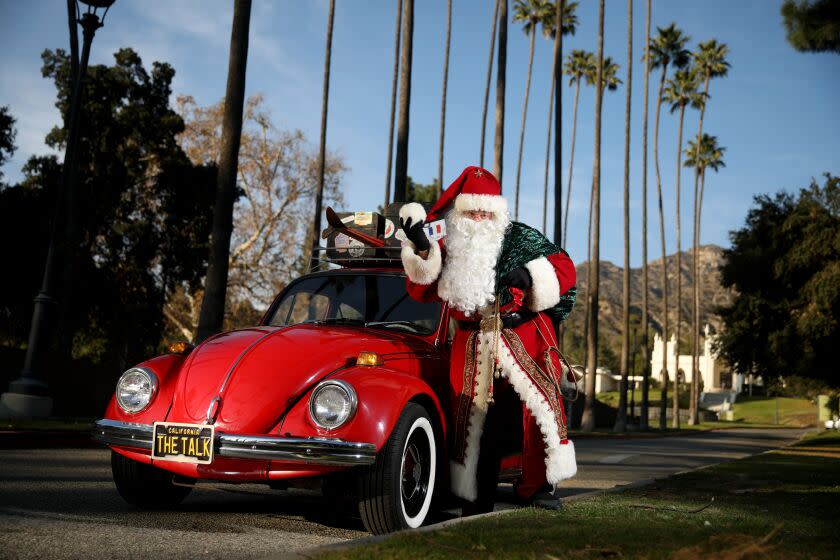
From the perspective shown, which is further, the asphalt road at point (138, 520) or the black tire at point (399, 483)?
the black tire at point (399, 483)

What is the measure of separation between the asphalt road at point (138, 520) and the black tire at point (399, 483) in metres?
0.29

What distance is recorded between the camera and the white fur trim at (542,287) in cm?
642

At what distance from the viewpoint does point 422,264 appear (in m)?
6.42

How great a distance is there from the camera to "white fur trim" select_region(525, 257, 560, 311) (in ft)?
21.1

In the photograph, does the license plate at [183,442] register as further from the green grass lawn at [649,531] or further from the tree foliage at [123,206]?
the tree foliage at [123,206]

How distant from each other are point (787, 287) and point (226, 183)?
2924cm

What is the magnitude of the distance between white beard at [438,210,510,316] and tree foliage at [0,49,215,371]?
23505 mm

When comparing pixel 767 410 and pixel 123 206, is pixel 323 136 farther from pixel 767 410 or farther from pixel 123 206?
pixel 767 410

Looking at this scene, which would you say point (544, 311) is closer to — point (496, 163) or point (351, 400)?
point (351, 400)

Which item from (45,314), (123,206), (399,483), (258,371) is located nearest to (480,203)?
(258,371)

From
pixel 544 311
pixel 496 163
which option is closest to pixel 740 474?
pixel 544 311

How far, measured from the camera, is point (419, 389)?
579cm

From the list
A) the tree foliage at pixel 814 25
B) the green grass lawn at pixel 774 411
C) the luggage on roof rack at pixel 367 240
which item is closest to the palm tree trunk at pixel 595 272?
the tree foliage at pixel 814 25

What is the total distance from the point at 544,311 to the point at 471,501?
156 cm
